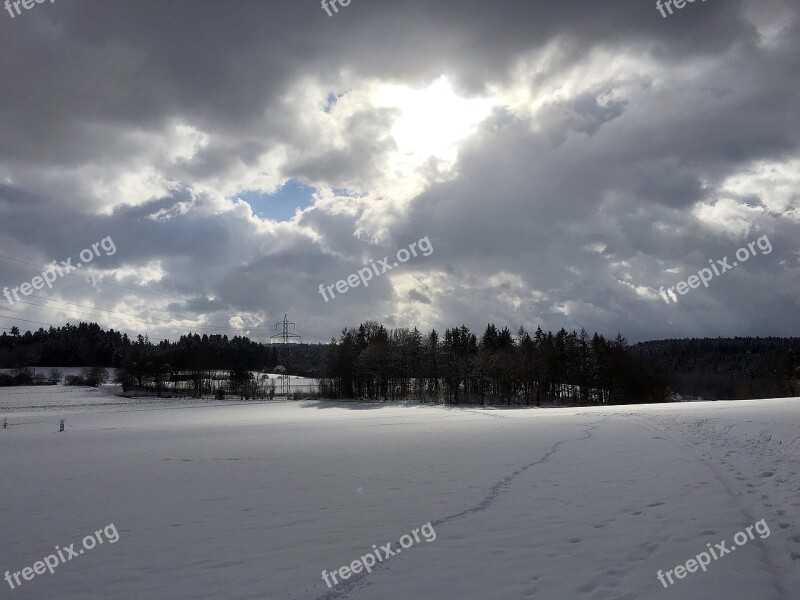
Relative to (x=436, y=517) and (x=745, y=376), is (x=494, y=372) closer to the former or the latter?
(x=436, y=517)

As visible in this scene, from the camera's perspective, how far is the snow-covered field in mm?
8797

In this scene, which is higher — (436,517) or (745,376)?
(436,517)

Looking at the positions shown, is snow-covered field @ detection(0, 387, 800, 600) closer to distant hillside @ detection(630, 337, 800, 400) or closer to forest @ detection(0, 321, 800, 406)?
forest @ detection(0, 321, 800, 406)

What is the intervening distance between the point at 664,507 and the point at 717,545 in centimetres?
256

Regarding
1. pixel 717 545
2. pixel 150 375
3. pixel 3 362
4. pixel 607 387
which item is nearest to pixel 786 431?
pixel 717 545

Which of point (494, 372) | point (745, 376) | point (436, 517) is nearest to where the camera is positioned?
point (436, 517)

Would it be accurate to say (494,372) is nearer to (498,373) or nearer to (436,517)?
(498,373)

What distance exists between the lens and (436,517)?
12.6 m

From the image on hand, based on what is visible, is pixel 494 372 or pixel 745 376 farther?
pixel 745 376

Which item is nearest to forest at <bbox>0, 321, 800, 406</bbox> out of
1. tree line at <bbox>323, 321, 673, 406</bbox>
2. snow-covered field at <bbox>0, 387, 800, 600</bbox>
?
tree line at <bbox>323, 321, 673, 406</bbox>

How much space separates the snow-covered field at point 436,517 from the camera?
346 inches

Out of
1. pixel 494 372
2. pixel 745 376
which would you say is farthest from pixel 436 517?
pixel 745 376

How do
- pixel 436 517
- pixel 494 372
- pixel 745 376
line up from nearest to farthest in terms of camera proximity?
pixel 436 517, pixel 494 372, pixel 745 376

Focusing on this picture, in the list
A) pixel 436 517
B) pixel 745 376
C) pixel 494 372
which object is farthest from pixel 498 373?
pixel 745 376
